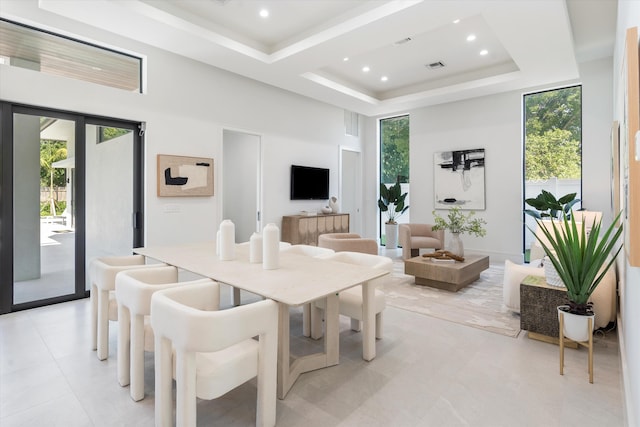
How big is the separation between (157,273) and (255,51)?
3.62 m

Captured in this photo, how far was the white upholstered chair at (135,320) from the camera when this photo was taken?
73.7 inches

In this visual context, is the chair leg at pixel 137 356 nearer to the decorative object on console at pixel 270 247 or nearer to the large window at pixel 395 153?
the decorative object on console at pixel 270 247

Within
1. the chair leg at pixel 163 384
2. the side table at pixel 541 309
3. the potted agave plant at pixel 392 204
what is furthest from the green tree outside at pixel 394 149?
the chair leg at pixel 163 384

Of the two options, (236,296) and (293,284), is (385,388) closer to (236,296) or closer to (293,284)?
(293,284)

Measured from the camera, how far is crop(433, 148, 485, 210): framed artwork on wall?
6593 millimetres

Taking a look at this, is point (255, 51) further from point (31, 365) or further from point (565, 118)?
point (565, 118)

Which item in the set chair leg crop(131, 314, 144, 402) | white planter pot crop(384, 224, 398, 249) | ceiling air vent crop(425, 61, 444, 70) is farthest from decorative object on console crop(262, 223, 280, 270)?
white planter pot crop(384, 224, 398, 249)

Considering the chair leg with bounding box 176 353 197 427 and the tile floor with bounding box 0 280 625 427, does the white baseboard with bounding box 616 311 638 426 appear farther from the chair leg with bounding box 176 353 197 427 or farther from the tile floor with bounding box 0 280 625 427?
the chair leg with bounding box 176 353 197 427

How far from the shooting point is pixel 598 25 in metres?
4.35

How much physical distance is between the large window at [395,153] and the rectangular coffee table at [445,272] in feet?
10.6

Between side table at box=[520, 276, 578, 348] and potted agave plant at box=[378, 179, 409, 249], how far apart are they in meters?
4.69

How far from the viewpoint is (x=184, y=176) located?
4.84 m

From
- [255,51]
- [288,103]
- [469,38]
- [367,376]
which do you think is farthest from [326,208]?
[367,376]

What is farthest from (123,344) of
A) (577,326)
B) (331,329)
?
(577,326)
